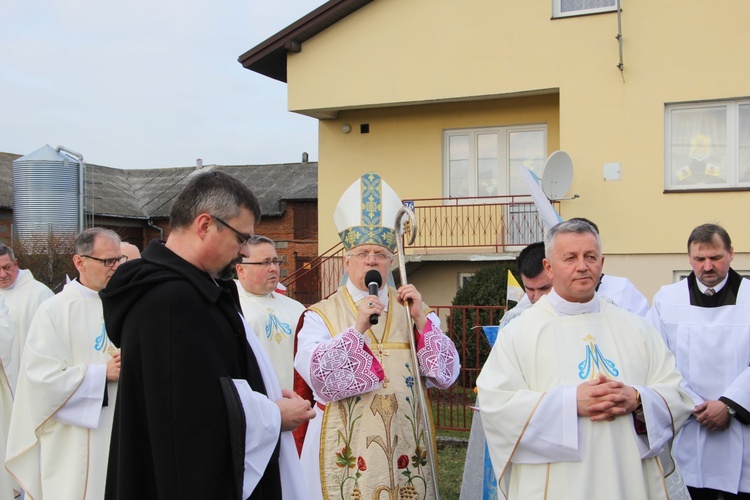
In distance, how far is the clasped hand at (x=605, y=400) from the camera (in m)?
3.25

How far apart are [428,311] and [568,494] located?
57.1 inches

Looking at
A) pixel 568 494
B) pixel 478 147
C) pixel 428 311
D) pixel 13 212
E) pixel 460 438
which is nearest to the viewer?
pixel 568 494

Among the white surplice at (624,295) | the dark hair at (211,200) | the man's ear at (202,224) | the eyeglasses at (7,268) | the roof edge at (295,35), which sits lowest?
the white surplice at (624,295)

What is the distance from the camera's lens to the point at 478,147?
1540cm

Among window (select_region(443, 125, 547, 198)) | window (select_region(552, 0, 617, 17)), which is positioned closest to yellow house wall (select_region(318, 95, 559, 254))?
window (select_region(443, 125, 547, 198))

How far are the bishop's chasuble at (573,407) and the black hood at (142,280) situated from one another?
1483 millimetres

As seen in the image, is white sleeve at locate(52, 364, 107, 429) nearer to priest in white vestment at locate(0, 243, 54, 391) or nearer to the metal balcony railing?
priest in white vestment at locate(0, 243, 54, 391)

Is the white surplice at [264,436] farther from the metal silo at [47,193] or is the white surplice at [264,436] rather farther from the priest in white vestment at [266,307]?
the metal silo at [47,193]

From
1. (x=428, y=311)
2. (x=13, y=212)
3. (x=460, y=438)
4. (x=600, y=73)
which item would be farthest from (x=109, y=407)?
(x=13, y=212)

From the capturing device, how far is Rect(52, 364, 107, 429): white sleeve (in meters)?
4.50

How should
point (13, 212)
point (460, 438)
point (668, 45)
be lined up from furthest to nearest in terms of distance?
point (13, 212), point (668, 45), point (460, 438)

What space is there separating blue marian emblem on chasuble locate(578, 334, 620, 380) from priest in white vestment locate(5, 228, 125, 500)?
265 cm

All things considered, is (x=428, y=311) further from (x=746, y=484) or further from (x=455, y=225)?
(x=455, y=225)

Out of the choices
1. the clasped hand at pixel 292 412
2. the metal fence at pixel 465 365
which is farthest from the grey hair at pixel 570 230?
the metal fence at pixel 465 365
